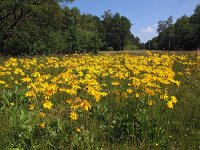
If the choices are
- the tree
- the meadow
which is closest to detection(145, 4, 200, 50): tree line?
the tree

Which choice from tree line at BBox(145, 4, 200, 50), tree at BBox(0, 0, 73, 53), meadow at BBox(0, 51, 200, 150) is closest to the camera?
meadow at BBox(0, 51, 200, 150)

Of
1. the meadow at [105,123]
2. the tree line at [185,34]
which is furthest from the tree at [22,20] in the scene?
the meadow at [105,123]

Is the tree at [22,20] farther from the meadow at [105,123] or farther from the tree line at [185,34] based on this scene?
the meadow at [105,123]

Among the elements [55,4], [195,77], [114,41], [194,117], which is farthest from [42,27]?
[114,41]

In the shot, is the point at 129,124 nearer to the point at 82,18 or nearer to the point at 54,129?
the point at 54,129

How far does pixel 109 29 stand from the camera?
374 feet

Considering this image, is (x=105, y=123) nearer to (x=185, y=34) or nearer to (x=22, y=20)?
(x=22, y=20)

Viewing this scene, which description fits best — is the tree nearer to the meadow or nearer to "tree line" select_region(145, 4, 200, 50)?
"tree line" select_region(145, 4, 200, 50)

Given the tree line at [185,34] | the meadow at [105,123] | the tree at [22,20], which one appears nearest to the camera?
the meadow at [105,123]

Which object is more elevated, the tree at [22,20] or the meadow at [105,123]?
the tree at [22,20]

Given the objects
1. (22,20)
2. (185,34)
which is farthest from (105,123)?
(185,34)

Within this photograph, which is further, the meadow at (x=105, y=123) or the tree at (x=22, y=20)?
the tree at (x=22, y=20)

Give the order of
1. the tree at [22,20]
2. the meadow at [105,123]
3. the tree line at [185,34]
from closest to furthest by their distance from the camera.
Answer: the meadow at [105,123] → the tree at [22,20] → the tree line at [185,34]

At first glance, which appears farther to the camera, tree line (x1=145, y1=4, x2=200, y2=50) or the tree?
tree line (x1=145, y1=4, x2=200, y2=50)
